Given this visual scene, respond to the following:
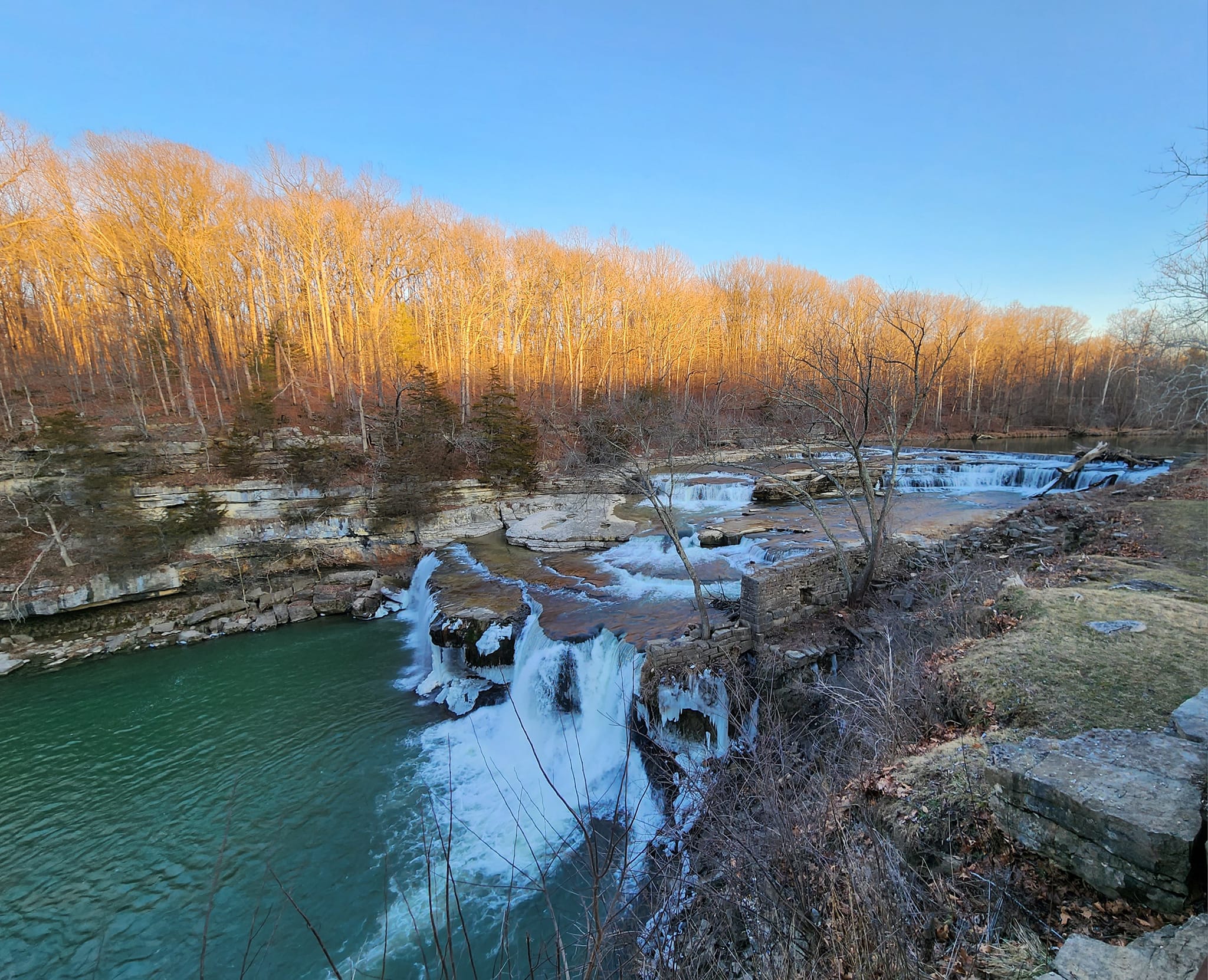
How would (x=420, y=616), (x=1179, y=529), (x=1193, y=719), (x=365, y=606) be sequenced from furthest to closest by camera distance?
(x=365, y=606)
(x=420, y=616)
(x=1179, y=529)
(x=1193, y=719)

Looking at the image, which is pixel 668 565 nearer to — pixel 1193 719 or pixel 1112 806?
pixel 1193 719

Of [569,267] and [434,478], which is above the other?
[569,267]

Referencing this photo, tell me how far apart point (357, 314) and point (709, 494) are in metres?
18.9

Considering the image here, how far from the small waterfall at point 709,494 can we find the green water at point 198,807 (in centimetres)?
1170

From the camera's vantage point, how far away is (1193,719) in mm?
3451

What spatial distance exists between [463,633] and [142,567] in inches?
416

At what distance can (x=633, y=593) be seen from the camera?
11.9 m

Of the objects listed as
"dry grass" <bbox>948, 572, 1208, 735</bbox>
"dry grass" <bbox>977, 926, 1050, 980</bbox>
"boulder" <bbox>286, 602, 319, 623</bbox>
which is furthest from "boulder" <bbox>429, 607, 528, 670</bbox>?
"dry grass" <bbox>977, 926, 1050, 980</bbox>

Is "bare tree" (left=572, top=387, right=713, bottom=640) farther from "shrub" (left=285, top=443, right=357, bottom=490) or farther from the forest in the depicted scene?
"shrub" (left=285, top=443, right=357, bottom=490)

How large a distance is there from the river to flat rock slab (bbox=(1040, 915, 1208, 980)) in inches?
99.3

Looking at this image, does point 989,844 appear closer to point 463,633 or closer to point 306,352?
point 463,633

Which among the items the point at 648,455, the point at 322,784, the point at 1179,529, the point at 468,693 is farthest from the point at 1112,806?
the point at 1179,529

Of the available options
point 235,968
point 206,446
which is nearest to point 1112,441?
point 235,968

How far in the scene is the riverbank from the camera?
2.67 m
